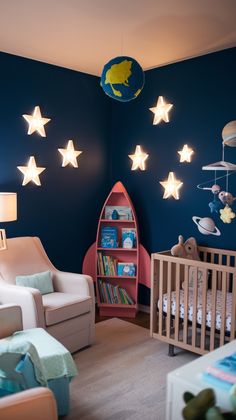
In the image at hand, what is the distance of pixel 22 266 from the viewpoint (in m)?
3.45

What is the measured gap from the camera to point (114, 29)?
2967mm

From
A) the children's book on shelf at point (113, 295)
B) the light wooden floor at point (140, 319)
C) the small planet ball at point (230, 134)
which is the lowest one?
the light wooden floor at point (140, 319)

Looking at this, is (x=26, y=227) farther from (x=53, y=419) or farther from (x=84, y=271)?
(x=53, y=419)

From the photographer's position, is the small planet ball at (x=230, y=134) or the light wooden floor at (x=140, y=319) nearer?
the small planet ball at (x=230, y=134)

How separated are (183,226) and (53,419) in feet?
8.69

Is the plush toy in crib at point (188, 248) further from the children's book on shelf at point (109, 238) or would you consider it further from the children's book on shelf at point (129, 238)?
the children's book on shelf at point (109, 238)

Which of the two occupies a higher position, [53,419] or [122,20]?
[122,20]

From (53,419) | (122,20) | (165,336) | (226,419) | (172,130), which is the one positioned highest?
(122,20)

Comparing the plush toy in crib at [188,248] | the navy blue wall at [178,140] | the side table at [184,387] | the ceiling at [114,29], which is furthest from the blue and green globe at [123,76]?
the side table at [184,387]

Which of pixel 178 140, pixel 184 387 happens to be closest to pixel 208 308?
pixel 184 387

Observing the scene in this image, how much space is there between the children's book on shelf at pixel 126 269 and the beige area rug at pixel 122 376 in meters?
0.61

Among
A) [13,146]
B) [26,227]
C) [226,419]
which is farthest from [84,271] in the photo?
[226,419]

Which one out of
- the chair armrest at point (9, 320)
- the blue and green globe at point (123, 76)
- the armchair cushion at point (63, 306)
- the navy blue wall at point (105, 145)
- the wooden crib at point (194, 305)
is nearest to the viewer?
the chair armrest at point (9, 320)

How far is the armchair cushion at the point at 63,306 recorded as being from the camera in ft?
9.67
